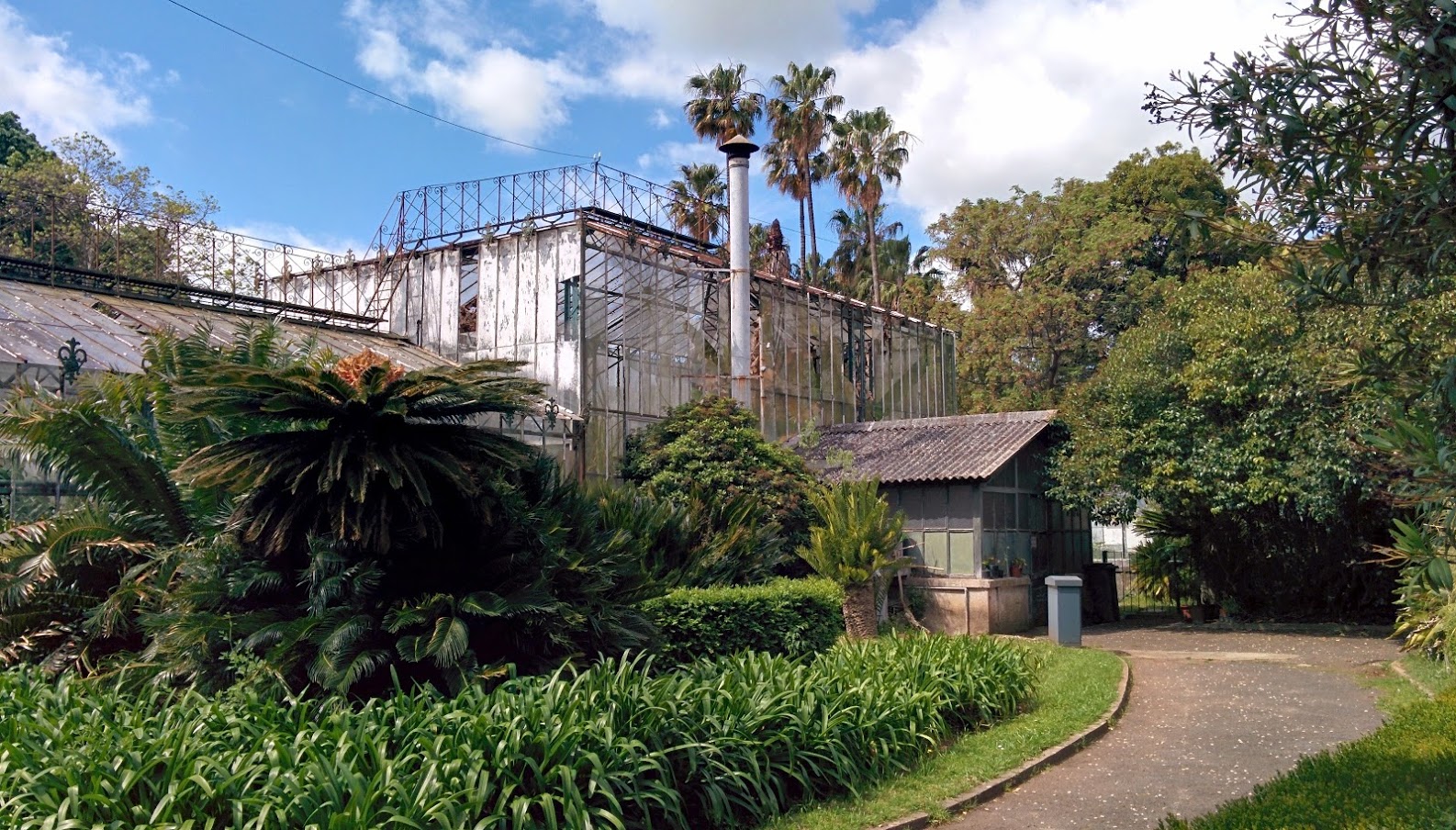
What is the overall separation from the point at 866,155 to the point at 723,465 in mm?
18766

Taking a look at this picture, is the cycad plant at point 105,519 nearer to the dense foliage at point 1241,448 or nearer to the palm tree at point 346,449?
the palm tree at point 346,449

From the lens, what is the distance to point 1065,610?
1747 centimetres

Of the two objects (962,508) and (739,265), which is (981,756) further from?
(739,265)

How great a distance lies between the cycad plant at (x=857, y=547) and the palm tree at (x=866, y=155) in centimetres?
1873

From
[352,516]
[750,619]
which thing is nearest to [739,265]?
[750,619]

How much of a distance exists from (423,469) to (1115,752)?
6555 millimetres

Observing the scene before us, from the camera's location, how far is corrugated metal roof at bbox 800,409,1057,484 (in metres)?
21.1

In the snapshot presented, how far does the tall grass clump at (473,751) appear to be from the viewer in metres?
5.88

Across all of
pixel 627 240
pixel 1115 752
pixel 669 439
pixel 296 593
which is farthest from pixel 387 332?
pixel 1115 752

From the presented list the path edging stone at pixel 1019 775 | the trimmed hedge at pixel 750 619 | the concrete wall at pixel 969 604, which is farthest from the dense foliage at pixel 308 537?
the concrete wall at pixel 969 604

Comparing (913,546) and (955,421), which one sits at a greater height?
(955,421)

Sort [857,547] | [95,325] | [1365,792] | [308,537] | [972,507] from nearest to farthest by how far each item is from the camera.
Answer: [1365,792]
[308,537]
[95,325]
[857,547]
[972,507]

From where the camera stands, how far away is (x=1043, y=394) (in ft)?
114

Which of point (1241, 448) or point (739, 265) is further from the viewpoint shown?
point (739, 265)
